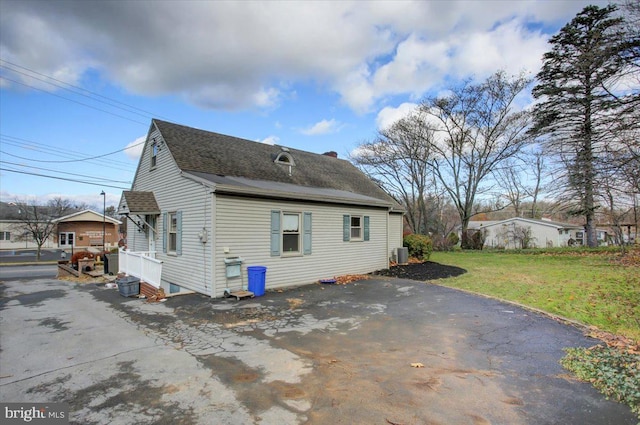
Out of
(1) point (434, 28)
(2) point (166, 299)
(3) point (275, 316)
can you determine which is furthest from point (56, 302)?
(1) point (434, 28)

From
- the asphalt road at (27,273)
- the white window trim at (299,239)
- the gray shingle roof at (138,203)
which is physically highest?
the gray shingle roof at (138,203)

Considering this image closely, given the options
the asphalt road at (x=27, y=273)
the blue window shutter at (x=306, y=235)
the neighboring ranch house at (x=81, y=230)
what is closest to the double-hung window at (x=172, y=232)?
the blue window shutter at (x=306, y=235)

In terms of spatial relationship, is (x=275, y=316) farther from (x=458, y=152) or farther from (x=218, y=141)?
(x=458, y=152)

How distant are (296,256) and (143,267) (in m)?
4.99

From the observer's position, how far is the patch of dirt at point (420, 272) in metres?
12.7

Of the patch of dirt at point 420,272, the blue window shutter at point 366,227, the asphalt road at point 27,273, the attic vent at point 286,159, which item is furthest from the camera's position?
the asphalt road at point 27,273

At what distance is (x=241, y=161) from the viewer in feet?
42.5

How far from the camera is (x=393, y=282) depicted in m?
11.5

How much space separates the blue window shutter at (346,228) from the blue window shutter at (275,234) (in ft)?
10.9

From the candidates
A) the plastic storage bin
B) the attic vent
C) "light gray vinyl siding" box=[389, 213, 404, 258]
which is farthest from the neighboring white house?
the plastic storage bin

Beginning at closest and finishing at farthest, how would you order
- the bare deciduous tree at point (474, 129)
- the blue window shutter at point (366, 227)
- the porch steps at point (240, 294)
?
the porch steps at point (240, 294), the blue window shutter at point (366, 227), the bare deciduous tree at point (474, 129)

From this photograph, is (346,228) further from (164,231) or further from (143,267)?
(143,267)

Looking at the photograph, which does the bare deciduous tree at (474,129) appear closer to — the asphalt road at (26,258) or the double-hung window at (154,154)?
the double-hung window at (154,154)

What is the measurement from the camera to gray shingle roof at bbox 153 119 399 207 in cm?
1141
